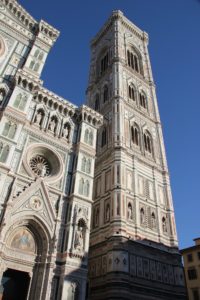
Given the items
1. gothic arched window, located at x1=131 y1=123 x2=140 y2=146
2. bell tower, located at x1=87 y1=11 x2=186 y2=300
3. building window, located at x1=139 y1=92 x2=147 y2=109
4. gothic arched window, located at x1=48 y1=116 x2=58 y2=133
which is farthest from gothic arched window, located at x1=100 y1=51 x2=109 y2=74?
gothic arched window, located at x1=48 y1=116 x2=58 y2=133

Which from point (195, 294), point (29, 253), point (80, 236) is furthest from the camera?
point (195, 294)

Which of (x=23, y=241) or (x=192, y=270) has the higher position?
(x=192, y=270)

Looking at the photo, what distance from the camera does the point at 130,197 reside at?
938 inches

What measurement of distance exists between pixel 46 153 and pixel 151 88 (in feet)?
71.9

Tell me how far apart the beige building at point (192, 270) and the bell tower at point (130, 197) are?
1233 cm

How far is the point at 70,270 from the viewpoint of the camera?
1667 centimetres

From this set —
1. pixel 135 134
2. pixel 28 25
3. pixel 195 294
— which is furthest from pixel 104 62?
pixel 195 294

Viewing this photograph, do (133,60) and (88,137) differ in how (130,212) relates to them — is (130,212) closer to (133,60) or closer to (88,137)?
(88,137)

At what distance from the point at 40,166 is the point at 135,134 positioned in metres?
13.1

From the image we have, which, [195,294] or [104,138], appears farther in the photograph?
[195,294]

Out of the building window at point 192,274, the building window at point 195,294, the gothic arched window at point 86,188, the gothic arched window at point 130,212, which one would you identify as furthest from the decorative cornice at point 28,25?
the building window at point 195,294

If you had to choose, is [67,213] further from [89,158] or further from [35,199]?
[89,158]

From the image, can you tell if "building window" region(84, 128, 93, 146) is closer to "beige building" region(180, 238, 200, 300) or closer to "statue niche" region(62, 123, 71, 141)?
"statue niche" region(62, 123, 71, 141)

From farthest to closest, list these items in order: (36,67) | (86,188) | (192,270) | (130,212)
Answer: (192,270), (36,67), (130,212), (86,188)
